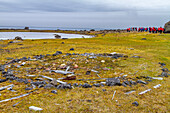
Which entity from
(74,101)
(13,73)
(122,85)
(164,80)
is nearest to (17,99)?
(74,101)

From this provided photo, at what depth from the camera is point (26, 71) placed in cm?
1105

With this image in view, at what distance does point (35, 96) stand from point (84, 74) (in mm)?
4316

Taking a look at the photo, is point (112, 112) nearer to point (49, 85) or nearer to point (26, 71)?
point (49, 85)

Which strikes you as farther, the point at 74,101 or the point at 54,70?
the point at 54,70

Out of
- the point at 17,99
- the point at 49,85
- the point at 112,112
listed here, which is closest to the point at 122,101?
the point at 112,112

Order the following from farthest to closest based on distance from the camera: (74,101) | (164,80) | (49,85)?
1. (164,80)
2. (49,85)
3. (74,101)

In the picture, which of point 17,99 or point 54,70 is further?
point 54,70

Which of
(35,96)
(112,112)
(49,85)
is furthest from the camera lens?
(49,85)

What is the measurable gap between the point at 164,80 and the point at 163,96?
2547mm

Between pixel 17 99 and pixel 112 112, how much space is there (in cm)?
444

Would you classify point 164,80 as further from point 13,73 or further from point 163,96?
point 13,73

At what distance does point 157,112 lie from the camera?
5.69 meters

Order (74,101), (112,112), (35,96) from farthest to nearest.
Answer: (35,96)
(74,101)
(112,112)

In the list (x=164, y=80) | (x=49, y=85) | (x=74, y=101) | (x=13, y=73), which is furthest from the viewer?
(x=13, y=73)
